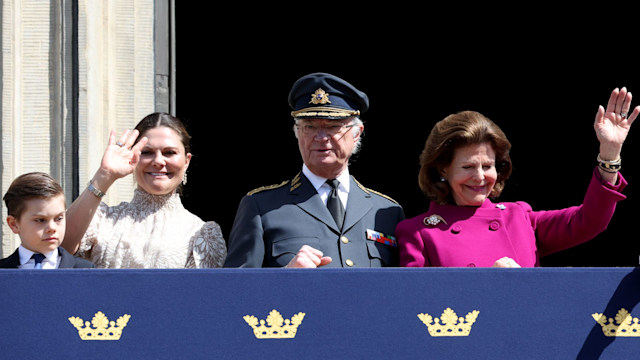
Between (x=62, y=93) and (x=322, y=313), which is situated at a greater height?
(x=62, y=93)

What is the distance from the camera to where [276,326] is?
2449 mm

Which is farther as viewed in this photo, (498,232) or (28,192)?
(498,232)

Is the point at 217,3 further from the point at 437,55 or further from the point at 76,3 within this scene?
the point at 76,3

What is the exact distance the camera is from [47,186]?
2.78 meters

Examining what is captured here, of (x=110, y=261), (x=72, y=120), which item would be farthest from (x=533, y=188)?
(x=110, y=261)

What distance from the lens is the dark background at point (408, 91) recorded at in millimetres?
6488

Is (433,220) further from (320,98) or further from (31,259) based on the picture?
(31,259)

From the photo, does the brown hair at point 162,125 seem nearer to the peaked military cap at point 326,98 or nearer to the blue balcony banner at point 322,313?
the peaked military cap at point 326,98

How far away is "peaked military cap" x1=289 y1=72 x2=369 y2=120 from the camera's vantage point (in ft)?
10.5

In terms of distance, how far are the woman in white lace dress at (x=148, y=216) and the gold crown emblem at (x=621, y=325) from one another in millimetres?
1350

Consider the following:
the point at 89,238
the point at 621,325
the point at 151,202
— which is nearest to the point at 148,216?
the point at 151,202

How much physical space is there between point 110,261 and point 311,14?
12.8 feet

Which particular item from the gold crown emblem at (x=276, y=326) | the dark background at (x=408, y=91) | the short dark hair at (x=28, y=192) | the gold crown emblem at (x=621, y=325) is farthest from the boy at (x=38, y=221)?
the dark background at (x=408, y=91)

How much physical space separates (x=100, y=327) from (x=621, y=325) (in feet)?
4.82
